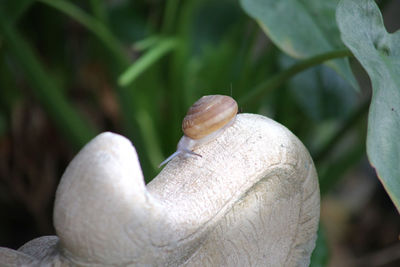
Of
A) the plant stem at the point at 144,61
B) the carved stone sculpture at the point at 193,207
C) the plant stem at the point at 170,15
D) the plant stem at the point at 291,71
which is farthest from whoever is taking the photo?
the plant stem at the point at 170,15

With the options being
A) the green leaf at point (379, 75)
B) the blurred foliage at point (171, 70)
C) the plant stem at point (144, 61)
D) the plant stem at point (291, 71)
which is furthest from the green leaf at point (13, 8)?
the green leaf at point (379, 75)

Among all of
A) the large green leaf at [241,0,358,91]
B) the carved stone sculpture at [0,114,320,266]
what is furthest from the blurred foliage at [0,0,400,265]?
the carved stone sculpture at [0,114,320,266]

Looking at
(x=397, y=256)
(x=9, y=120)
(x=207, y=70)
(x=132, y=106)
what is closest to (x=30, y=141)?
(x=9, y=120)

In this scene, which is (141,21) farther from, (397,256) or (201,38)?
(397,256)

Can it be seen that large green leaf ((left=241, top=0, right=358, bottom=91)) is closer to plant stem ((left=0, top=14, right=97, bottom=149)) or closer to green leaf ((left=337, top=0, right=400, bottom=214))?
green leaf ((left=337, top=0, right=400, bottom=214))

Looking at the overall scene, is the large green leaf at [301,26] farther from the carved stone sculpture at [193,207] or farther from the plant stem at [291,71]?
the carved stone sculpture at [193,207]
